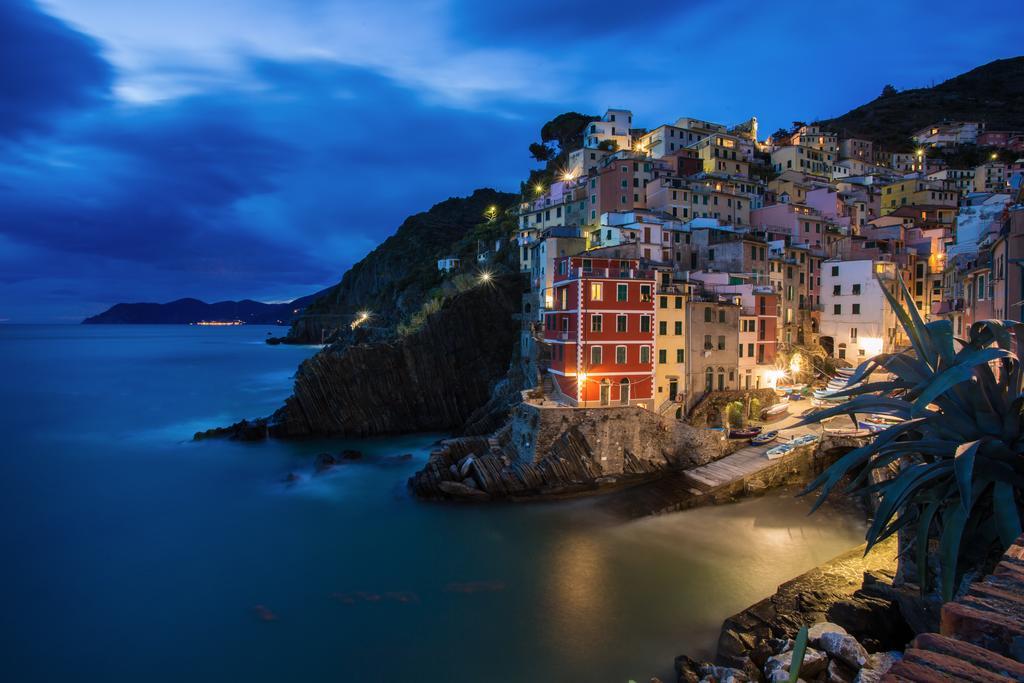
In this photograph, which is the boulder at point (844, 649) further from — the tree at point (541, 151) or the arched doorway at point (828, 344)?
the tree at point (541, 151)

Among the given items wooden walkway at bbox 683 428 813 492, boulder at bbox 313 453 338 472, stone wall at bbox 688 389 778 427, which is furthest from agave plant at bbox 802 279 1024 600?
boulder at bbox 313 453 338 472

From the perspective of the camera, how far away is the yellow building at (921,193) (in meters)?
71.7

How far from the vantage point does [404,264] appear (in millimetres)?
118750

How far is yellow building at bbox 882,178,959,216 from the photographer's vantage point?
71.7 metres

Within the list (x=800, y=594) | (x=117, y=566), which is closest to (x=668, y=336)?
(x=800, y=594)

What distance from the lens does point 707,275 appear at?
137 ft

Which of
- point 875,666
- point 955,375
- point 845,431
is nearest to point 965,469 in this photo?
point 955,375

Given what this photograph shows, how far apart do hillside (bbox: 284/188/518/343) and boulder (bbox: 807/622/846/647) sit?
65.4 meters

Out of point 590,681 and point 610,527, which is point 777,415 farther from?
point 590,681

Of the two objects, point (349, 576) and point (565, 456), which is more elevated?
point (565, 456)

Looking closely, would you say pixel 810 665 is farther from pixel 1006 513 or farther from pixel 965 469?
pixel 965 469

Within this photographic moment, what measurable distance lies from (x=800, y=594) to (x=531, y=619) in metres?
8.46

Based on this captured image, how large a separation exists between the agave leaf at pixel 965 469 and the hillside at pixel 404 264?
230 feet

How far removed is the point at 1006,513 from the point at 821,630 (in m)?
8.24
